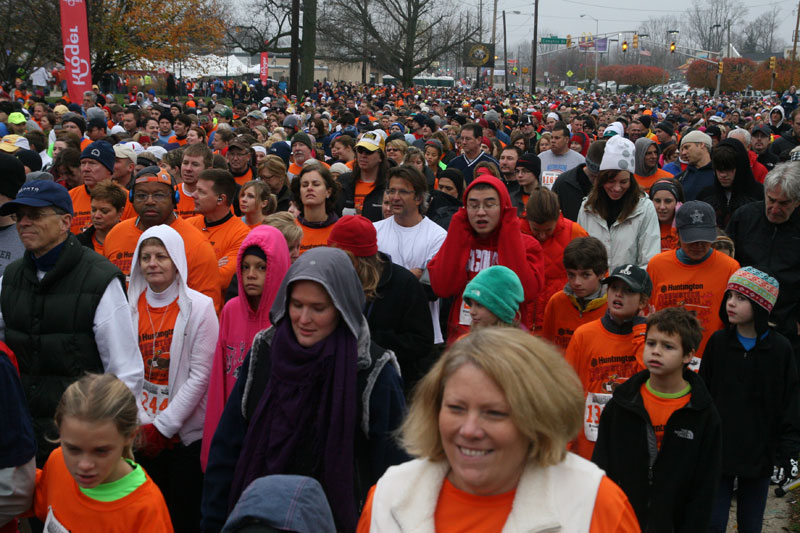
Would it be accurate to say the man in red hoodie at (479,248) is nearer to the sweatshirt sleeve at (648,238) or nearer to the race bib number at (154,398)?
the sweatshirt sleeve at (648,238)

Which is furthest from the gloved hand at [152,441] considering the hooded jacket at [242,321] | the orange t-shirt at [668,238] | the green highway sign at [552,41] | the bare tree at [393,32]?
the green highway sign at [552,41]

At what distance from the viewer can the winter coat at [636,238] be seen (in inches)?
249

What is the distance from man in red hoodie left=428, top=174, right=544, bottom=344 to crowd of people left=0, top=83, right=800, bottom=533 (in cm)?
2

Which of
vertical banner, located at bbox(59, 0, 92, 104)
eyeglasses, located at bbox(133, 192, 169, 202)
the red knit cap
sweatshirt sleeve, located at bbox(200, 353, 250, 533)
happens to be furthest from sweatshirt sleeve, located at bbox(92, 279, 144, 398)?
vertical banner, located at bbox(59, 0, 92, 104)

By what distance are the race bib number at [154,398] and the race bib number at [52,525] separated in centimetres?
122

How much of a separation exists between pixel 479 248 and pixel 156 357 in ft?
7.02

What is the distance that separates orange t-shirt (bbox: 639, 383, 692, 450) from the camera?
4086 millimetres

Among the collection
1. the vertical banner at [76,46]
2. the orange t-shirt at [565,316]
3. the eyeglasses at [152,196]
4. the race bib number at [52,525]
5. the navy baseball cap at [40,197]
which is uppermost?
the vertical banner at [76,46]

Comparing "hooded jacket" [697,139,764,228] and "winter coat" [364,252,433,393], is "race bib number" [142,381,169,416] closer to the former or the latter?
"winter coat" [364,252,433,393]

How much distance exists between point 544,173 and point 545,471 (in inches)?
328

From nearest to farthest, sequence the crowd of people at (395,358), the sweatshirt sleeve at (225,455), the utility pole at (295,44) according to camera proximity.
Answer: the crowd of people at (395,358)
the sweatshirt sleeve at (225,455)
the utility pole at (295,44)

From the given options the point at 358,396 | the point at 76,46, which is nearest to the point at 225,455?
the point at 358,396

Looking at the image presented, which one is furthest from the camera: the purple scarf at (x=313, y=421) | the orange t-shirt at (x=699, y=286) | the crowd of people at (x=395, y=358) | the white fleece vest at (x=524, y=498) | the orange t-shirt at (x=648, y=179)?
the orange t-shirt at (x=648, y=179)

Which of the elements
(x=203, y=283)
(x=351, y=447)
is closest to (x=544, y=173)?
(x=203, y=283)
